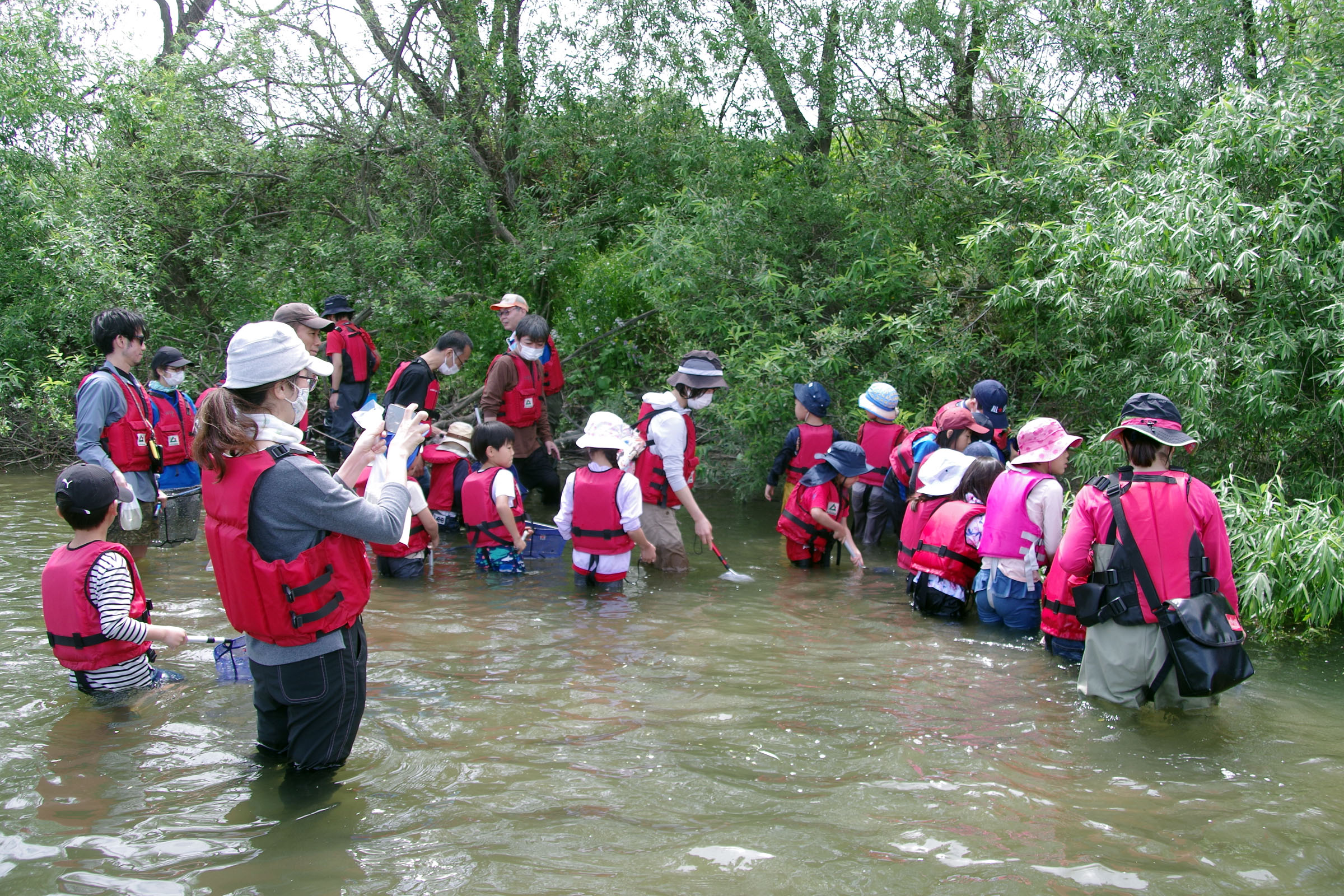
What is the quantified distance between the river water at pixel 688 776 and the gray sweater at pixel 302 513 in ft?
3.51

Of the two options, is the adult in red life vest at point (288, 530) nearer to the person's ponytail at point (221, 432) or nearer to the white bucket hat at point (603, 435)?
the person's ponytail at point (221, 432)

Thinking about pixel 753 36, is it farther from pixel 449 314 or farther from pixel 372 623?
pixel 372 623

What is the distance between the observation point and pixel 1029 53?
990 cm

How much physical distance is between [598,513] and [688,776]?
291 cm

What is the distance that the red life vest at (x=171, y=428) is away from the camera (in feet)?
23.5

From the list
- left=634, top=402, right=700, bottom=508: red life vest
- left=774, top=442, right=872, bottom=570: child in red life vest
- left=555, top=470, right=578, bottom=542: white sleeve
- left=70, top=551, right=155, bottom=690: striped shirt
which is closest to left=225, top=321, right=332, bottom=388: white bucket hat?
left=70, top=551, right=155, bottom=690: striped shirt

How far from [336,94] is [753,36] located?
22.7ft

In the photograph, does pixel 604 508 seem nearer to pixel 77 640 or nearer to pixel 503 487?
pixel 503 487

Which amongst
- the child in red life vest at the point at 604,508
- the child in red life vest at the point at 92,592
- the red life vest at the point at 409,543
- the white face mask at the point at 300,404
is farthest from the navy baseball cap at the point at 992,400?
the child in red life vest at the point at 92,592

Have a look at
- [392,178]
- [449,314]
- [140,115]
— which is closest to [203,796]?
[449,314]

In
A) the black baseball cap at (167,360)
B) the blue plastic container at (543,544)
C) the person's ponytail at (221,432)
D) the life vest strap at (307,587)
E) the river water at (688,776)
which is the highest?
the black baseball cap at (167,360)

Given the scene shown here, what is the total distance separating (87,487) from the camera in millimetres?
4508

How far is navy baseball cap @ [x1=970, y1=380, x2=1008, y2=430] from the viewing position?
7.67m

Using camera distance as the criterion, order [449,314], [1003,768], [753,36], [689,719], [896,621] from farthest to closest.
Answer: [449,314]
[753,36]
[896,621]
[689,719]
[1003,768]
